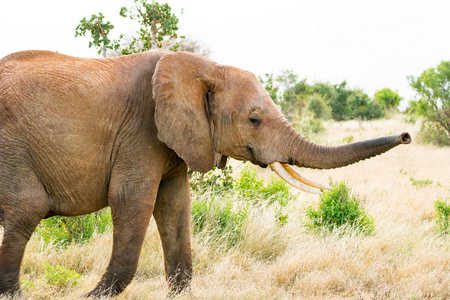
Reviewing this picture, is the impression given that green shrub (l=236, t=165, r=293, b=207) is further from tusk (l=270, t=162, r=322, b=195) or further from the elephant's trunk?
the elephant's trunk

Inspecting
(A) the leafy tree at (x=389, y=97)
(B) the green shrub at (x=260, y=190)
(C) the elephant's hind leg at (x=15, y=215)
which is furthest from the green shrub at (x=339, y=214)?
(A) the leafy tree at (x=389, y=97)

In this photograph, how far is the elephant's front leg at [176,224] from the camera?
16.7ft

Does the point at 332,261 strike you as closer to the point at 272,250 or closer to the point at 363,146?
the point at 272,250

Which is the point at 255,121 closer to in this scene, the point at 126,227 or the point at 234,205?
the point at 126,227

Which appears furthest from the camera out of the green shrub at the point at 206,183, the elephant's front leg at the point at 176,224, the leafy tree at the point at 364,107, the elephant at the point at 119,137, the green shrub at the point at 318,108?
the leafy tree at the point at 364,107

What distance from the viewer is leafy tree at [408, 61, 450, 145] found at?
798 inches

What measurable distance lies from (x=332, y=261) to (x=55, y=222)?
3.40 meters

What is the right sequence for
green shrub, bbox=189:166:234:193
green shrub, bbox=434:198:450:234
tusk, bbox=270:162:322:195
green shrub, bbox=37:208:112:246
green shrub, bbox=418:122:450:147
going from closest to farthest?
tusk, bbox=270:162:322:195 < green shrub, bbox=37:208:112:246 < green shrub, bbox=434:198:450:234 < green shrub, bbox=189:166:234:193 < green shrub, bbox=418:122:450:147

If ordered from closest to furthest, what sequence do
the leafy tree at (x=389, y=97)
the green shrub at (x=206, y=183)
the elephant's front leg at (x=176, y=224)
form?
the elephant's front leg at (x=176, y=224)
the green shrub at (x=206, y=183)
the leafy tree at (x=389, y=97)

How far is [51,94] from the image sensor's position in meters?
4.39

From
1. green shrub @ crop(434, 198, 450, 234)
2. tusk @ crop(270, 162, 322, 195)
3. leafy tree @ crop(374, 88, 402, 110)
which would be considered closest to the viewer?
tusk @ crop(270, 162, 322, 195)

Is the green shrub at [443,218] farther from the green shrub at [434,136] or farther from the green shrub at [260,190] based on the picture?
the green shrub at [434,136]

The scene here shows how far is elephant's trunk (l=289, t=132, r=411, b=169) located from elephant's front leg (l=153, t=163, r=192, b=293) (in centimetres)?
111

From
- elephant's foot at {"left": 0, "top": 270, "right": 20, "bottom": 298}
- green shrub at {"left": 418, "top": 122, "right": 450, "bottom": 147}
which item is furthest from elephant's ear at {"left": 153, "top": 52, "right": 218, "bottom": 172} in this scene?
green shrub at {"left": 418, "top": 122, "right": 450, "bottom": 147}
